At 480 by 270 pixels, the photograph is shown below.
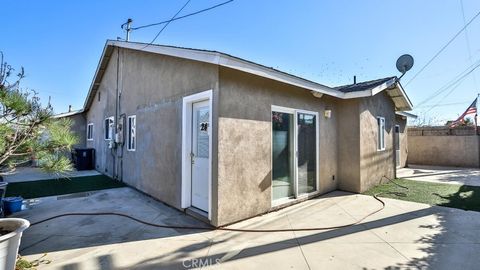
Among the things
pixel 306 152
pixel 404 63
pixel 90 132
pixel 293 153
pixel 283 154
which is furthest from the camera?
pixel 90 132

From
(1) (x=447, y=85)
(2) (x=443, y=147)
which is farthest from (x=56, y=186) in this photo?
(1) (x=447, y=85)

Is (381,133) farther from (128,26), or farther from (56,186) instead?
(56,186)

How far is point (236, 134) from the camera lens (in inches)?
185

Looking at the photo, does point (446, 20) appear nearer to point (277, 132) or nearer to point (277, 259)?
point (277, 132)

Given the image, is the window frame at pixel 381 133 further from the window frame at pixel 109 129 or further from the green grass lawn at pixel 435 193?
the window frame at pixel 109 129

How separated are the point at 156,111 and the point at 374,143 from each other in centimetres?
701

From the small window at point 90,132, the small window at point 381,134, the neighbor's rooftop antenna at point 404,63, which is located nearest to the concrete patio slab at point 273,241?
the small window at point 381,134

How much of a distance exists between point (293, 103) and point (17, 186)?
9.48 m

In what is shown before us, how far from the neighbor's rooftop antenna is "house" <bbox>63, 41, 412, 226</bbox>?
0.53 metres

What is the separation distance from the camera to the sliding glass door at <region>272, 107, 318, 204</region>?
5.70 metres

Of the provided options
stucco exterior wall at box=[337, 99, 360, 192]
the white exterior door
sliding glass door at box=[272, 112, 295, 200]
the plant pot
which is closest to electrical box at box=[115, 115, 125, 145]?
the white exterior door

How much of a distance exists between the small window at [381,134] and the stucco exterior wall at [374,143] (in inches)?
6.0

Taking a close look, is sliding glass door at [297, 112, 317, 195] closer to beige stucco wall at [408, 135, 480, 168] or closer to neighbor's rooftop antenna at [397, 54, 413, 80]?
neighbor's rooftop antenna at [397, 54, 413, 80]

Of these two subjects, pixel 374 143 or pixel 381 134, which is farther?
pixel 381 134
